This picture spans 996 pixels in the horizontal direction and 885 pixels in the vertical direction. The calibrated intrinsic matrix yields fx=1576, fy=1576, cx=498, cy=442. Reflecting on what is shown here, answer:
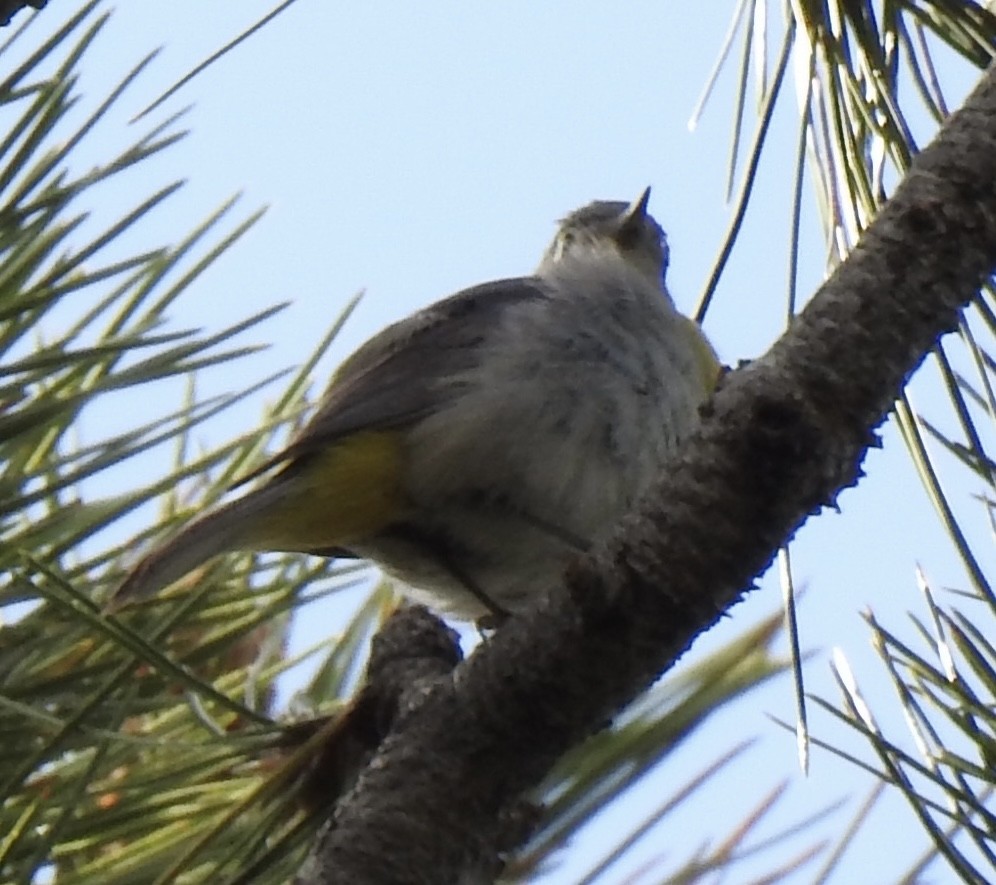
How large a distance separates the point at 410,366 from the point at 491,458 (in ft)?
0.92

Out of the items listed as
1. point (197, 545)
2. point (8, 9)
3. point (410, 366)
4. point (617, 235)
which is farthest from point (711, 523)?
point (617, 235)

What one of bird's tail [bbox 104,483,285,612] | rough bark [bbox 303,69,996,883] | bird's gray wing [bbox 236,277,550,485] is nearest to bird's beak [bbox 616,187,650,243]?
bird's gray wing [bbox 236,277,550,485]

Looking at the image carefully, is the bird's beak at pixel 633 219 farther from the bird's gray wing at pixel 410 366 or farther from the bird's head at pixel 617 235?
the bird's gray wing at pixel 410 366

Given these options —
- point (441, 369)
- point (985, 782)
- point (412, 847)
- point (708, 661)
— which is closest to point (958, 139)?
point (985, 782)

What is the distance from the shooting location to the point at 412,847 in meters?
0.99

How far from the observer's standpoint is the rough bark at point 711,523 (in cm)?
91

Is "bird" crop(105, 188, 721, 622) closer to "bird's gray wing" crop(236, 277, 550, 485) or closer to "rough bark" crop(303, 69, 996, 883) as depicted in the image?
"bird's gray wing" crop(236, 277, 550, 485)

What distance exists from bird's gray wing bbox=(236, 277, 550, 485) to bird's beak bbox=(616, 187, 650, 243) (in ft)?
2.05

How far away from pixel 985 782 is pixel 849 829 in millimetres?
324

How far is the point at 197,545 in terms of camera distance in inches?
66.7

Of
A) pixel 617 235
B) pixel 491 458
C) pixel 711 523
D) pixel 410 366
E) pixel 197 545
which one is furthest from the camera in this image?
pixel 617 235

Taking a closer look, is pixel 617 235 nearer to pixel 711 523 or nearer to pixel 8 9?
pixel 8 9

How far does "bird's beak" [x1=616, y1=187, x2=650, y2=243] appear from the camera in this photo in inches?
123

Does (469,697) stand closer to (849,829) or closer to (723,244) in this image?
(849,829)
